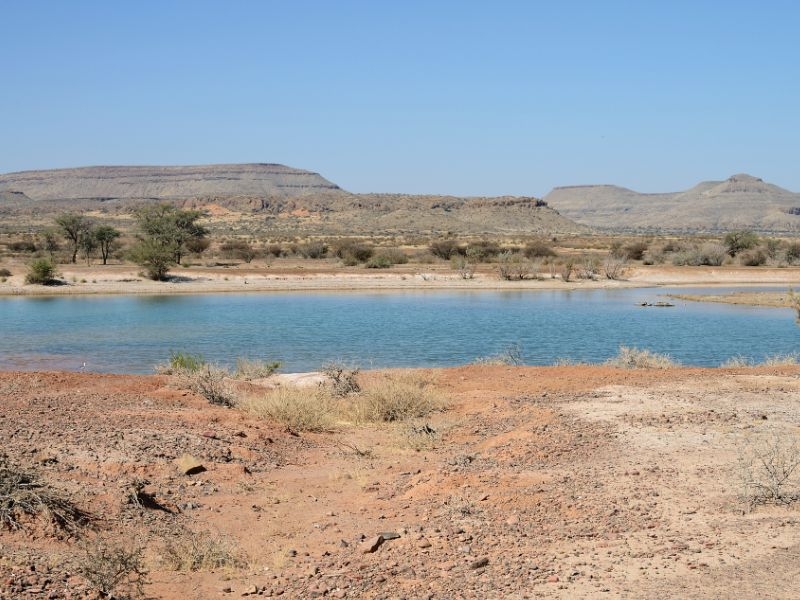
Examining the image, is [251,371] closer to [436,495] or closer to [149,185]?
[436,495]

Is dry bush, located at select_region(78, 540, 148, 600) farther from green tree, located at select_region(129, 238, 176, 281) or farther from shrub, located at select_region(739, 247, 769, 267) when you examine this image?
shrub, located at select_region(739, 247, 769, 267)

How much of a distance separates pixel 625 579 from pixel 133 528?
14.4 ft

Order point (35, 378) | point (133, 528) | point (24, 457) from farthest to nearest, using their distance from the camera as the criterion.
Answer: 1. point (35, 378)
2. point (24, 457)
3. point (133, 528)

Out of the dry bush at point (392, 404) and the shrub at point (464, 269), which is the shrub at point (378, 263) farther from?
the dry bush at point (392, 404)

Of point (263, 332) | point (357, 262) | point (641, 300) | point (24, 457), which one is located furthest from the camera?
point (357, 262)

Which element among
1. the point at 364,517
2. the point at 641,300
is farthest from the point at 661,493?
the point at 641,300

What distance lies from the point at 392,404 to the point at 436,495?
4.83 meters

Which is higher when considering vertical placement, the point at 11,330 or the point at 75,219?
the point at 75,219

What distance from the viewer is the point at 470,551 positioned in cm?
702

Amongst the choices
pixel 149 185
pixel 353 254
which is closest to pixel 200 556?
pixel 353 254

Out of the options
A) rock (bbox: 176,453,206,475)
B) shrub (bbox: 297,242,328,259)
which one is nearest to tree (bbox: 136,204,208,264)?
shrub (bbox: 297,242,328,259)

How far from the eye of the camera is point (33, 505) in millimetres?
7594

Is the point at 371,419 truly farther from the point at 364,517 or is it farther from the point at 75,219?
the point at 75,219

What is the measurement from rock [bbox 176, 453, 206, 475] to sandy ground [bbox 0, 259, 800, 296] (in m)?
36.1
